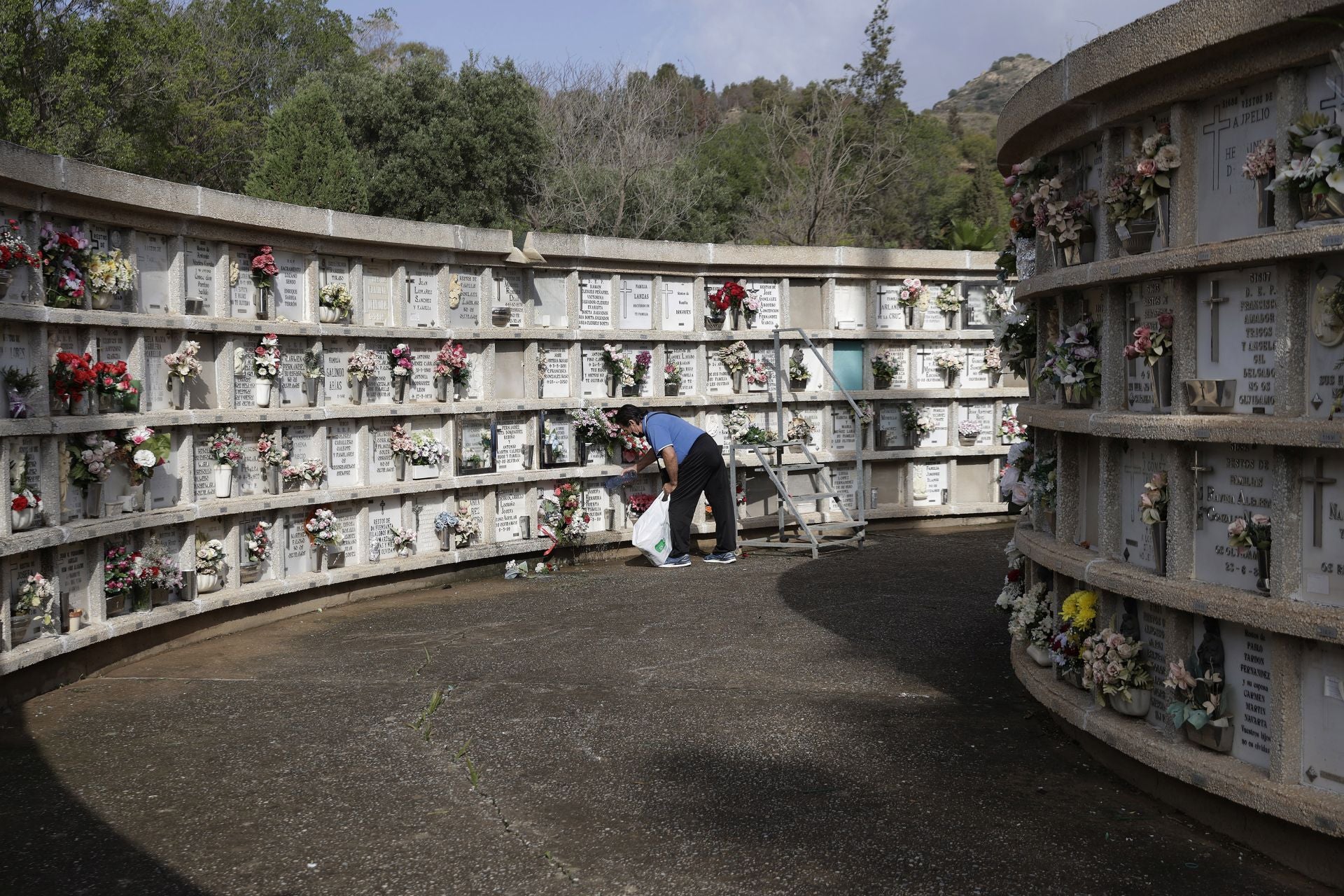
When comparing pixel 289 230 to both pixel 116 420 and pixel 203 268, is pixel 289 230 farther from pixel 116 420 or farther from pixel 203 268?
pixel 116 420

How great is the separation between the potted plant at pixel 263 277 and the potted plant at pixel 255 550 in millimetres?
1448

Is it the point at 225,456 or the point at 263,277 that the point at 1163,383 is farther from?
the point at 263,277

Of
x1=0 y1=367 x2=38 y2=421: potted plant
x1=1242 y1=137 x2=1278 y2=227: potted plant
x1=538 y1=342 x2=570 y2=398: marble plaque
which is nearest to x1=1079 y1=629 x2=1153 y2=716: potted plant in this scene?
x1=1242 y1=137 x2=1278 y2=227: potted plant

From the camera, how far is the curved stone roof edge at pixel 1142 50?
3.75 m

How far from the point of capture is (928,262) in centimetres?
1262

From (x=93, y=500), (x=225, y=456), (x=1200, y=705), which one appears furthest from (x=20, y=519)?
(x=1200, y=705)

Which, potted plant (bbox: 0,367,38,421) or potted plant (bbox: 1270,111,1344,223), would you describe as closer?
potted plant (bbox: 1270,111,1344,223)

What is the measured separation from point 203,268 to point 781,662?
14.8 feet

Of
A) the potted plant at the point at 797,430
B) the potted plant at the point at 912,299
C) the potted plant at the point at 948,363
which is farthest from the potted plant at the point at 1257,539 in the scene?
the potted plant at the point at 948,363

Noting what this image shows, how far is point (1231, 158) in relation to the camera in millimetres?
4168

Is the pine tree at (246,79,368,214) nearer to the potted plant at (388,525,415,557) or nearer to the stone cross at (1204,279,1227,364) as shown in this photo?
the potted plant at (388,525,415,557)

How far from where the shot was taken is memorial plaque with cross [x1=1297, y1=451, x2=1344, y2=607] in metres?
3.74

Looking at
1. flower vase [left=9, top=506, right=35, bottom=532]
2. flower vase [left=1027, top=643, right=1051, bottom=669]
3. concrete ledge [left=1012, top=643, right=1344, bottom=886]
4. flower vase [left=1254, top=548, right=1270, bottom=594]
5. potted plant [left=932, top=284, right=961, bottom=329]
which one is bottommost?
concrete ledge [left=1012, top=643, right=1344, bottom=886]

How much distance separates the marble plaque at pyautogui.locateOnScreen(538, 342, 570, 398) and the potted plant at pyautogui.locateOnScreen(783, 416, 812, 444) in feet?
8.03
